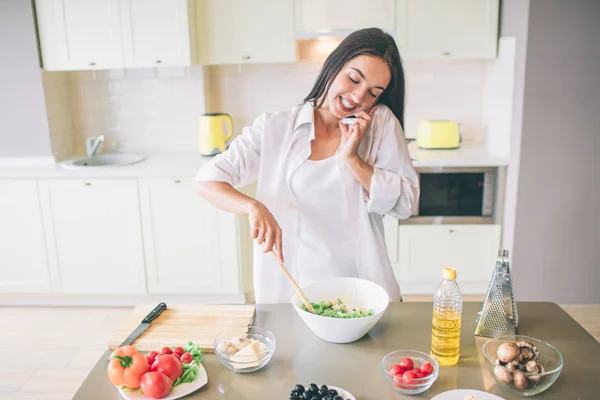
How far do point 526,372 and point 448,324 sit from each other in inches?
7.2

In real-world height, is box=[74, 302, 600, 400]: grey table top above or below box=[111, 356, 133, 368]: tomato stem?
below

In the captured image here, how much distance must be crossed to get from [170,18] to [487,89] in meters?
2.07

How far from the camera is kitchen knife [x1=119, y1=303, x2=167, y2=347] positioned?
1.29m

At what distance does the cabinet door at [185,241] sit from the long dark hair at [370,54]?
1.73 m

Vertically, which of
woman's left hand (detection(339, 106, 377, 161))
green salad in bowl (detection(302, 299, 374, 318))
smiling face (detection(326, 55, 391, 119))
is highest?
smiling face (detection(326, 55, 391, 119))

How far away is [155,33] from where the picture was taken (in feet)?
10.3

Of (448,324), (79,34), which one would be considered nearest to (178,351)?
(448,324)

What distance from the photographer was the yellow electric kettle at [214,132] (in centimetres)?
333

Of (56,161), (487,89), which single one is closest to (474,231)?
(487,89)

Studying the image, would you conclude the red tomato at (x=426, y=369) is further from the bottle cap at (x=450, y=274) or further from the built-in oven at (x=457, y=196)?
the built-in oven at (x=457, y=196)

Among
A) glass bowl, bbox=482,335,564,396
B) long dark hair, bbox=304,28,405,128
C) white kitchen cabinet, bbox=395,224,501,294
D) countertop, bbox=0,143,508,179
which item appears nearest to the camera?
glass bowl, bbox=482,335,564,396

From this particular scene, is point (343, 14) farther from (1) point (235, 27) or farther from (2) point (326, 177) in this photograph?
(2) point (326, 177)

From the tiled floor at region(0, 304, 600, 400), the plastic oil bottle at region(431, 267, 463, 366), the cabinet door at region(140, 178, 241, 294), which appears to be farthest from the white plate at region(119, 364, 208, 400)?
the cabinet door at region(140, 178, 241, 294)

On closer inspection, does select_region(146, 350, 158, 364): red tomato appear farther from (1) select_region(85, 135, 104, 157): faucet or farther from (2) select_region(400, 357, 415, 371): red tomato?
(1) select_region(85, 135, 104, 157): faucet
